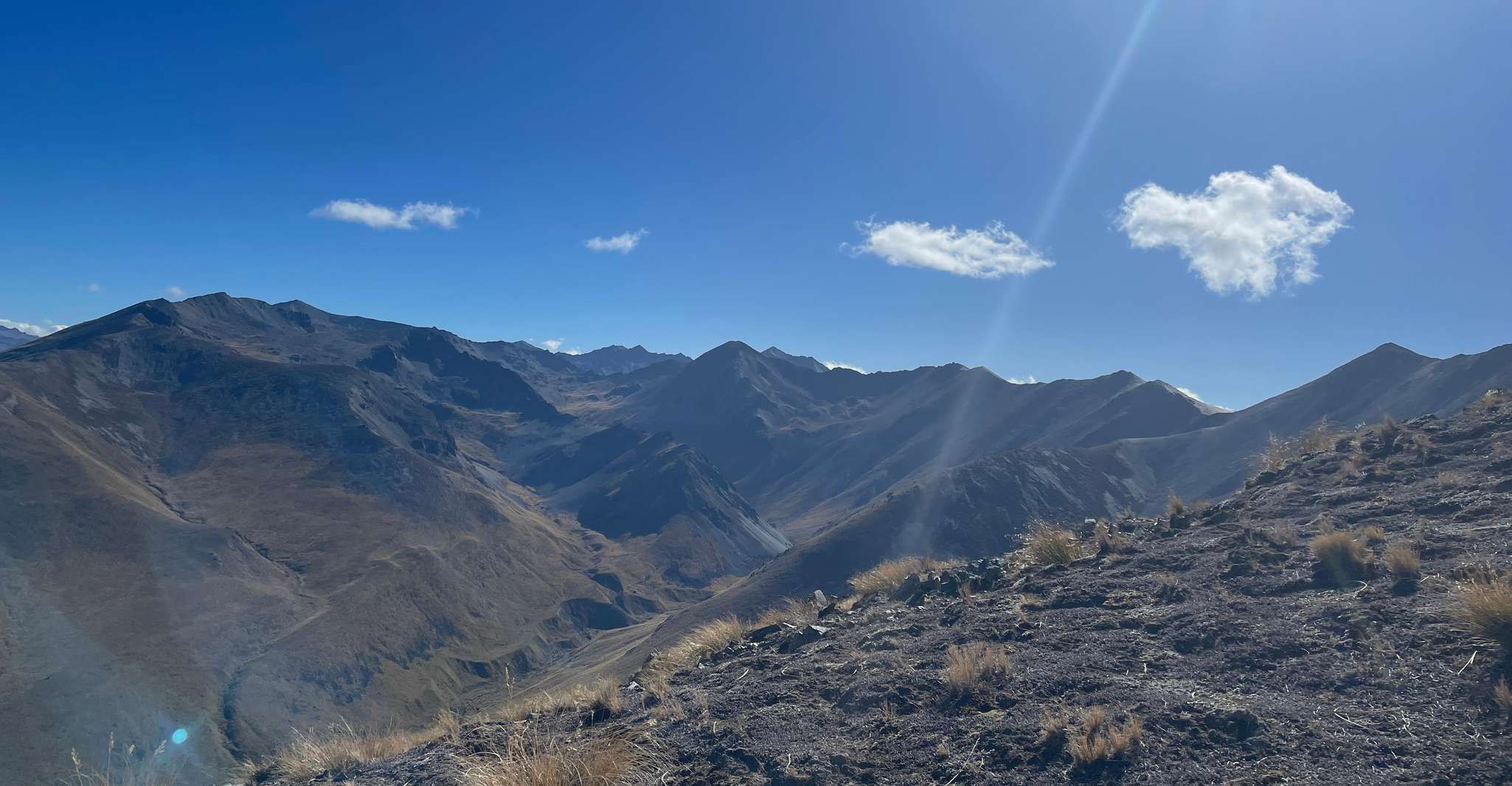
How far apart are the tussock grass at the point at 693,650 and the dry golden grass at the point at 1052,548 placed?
5161mm

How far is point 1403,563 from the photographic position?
8062 mm

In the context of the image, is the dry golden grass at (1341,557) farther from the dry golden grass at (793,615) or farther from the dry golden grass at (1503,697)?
the dry golden grass at (793,615)

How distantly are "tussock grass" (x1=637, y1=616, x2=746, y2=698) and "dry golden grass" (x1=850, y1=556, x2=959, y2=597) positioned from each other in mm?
2609

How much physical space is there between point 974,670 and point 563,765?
4.07 meters

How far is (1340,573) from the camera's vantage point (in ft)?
28.3

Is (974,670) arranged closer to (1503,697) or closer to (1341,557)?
(1503,697)

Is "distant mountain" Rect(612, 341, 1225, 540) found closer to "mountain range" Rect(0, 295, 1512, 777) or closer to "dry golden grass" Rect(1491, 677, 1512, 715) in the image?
"mountain range" Rect(0, 295, 1512, 777)

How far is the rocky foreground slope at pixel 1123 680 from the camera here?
5.50 meters

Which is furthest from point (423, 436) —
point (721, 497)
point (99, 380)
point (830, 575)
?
point (830, 575)

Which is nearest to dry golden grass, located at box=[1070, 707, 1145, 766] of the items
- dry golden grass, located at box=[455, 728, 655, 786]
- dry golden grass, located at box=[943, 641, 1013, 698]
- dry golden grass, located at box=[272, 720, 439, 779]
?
dry golden grass, located at box=[943, 641, 1013, 698]

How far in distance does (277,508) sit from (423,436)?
52.1 m

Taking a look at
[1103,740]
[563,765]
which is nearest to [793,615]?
[1103,740]

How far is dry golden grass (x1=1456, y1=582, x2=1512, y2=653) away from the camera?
5.95 metres

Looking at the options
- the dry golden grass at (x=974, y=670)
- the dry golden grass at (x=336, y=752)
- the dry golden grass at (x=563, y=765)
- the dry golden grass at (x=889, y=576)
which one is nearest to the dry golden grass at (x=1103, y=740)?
the dry golden grass at (x=974, y=670)
